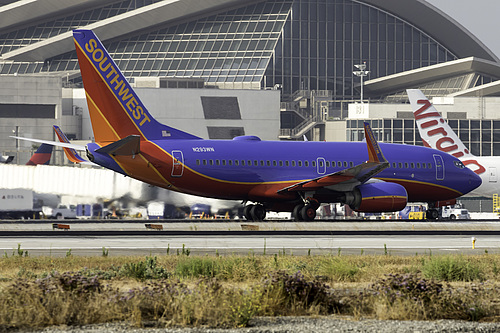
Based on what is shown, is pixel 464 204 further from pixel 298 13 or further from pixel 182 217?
pixel 298 13

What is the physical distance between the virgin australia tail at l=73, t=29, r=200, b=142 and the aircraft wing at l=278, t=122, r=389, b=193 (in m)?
8.64

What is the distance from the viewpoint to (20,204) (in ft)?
190

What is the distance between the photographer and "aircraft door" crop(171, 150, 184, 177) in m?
41.6

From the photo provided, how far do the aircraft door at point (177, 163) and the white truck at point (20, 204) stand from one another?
19.8 metres

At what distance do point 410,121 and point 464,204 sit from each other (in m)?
18.3

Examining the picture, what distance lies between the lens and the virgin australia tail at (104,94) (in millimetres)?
41125

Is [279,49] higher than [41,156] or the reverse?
higher

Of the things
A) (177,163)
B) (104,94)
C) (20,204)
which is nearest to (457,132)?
(20,204)

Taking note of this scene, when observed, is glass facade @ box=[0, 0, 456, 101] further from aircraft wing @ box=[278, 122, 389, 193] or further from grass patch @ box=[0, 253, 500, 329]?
grass patch @ box=[0, 253, 500, 329]

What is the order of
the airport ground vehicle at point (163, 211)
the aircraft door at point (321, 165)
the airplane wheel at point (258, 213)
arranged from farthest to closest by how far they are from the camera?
the airport ground vehicle at point (163, 211), the airplane wheel at point (258, 213), the aircraft door at point (321, 165)

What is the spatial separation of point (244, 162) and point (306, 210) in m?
4.07

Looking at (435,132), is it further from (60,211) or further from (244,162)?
(244,162)

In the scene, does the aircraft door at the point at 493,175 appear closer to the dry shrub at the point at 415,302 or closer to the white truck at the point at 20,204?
the white truck at the point at 20,204

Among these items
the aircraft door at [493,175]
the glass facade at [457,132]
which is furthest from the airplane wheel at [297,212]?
the glass facade at [457,132]
